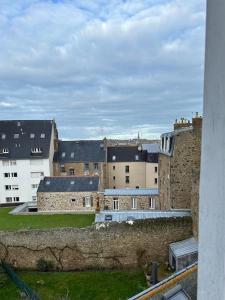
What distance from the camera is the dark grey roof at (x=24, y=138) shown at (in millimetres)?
30375

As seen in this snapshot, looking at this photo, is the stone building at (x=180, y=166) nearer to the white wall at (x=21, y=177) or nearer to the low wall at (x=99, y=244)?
the low wall at (x=99, y=244)

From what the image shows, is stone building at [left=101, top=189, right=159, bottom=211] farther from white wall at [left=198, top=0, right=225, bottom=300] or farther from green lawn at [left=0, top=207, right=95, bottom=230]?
white wall at [left=198, top=0, right=225, bottom=300]

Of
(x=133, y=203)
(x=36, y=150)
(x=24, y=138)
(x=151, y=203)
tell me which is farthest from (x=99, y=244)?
(x=24, y=138)

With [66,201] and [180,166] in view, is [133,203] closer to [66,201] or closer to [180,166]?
[66,201]

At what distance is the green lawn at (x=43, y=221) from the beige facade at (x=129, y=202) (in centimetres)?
271

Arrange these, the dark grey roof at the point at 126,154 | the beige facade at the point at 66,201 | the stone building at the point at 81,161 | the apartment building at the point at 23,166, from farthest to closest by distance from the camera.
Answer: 1. the dark grey roof at the point at 126,154
2. the stone building at the point at 81,161
3. the apartment building at the point at 23,166
4. the beige facade at the point at 66,201

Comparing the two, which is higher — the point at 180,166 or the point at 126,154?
the point at 126,154

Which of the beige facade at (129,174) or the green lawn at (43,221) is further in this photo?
the beige facade at (129,174)

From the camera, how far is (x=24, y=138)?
31.2 metres

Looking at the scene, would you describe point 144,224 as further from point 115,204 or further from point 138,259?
point 115,204

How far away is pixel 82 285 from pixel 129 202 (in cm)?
960

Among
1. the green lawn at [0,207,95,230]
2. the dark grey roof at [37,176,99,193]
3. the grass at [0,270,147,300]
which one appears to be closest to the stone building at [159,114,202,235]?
the grass at [0,270,147,300]

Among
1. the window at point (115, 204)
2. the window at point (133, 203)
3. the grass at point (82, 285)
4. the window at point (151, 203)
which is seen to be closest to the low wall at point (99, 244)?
the grass at point (82, 285)

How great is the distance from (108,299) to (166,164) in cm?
833
